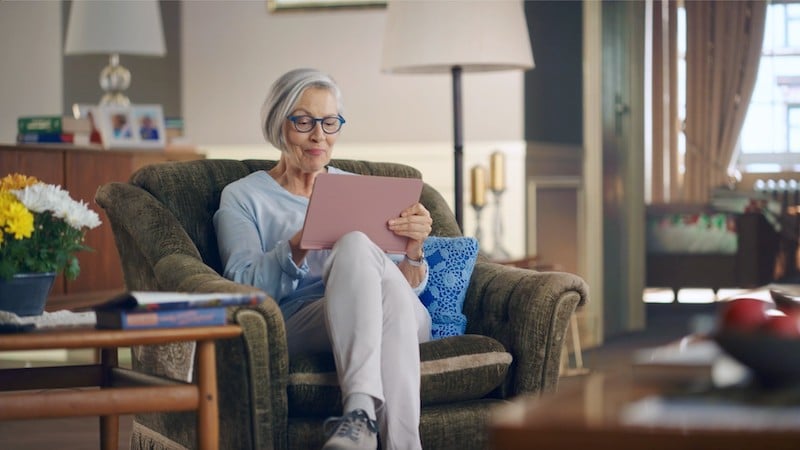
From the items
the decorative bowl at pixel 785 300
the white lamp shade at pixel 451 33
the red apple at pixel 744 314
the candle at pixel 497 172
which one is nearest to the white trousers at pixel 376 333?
the decorative bowl at pixel 785 300

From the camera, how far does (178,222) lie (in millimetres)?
2793

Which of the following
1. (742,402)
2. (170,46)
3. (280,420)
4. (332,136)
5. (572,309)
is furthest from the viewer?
(170,46)

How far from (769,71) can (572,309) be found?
711 centimetres

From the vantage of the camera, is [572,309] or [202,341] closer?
[202,341]

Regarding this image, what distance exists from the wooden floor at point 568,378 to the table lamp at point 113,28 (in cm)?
141

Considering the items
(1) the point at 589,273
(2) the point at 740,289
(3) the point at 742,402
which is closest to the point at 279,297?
(3) the point at 742,402

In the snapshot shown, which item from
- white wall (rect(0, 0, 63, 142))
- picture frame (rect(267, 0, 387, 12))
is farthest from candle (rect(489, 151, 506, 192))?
white wall (rect(0, 0, 63, 142))

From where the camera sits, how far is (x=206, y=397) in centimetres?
215

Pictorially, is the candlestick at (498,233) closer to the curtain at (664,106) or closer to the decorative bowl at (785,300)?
the decorative bowl at (785,300)

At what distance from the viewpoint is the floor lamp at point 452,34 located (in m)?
3.63

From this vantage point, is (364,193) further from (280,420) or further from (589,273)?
(589,273)

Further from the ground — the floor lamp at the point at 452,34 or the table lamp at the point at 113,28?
the table lamp at the point at 113,28

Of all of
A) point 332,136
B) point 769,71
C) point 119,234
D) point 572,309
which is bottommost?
point 572,309

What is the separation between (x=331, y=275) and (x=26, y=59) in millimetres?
3393
